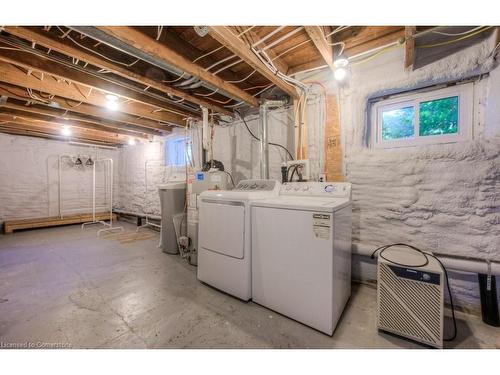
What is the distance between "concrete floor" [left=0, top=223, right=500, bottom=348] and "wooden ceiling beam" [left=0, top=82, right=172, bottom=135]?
2.16 m

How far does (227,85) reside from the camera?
235 centimetres

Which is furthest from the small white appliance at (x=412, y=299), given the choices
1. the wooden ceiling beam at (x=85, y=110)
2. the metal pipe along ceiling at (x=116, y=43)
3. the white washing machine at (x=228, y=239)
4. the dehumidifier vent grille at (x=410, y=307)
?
the wooden ceiling beam at (x=85, y=110)

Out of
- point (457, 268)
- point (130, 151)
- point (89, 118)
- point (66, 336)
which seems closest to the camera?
point (66, 336)

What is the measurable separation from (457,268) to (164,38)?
314cm

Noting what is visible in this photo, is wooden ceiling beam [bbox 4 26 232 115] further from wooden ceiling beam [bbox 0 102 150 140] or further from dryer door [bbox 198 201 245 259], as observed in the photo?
wooden ceiling beam [bbox 0 102 150 140]

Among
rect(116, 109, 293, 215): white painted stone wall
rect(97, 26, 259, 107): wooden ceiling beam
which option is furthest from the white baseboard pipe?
rect(97, 26, 259, 107): wooden ceiling beam

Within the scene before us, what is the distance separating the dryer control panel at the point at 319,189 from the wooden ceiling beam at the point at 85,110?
3183 millimetres

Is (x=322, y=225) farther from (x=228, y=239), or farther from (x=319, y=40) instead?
(x=319, y=40)

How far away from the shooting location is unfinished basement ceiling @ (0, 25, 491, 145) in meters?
1.57

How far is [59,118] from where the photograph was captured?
11.6 feet

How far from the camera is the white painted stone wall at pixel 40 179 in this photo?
4.42m

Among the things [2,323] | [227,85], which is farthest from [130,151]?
[2,323]

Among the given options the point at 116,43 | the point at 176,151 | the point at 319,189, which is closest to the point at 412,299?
the point at 319,189

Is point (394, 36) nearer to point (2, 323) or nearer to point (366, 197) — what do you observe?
point (366, 197)
